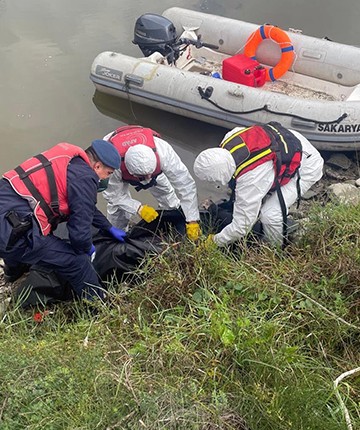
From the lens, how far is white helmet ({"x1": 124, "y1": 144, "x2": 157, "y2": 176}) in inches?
119

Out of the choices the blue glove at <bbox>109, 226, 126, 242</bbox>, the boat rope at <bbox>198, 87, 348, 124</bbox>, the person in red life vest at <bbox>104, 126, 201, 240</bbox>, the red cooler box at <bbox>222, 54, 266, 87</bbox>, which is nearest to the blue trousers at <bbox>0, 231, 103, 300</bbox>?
the blue glove at <bbox>109, 226, 126, 242</bbox>

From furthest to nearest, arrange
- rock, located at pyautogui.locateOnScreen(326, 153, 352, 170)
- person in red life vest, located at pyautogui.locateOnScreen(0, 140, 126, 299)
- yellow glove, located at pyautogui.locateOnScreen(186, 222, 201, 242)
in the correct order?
1. rock, located at pyautogui.locateOnScreen(326, 153, 352, 170)
2. yellow glove, located at pyautogui.locateOnScreen(186, 222, 201, 242)
3. person in red life vest, located at pyautogui.locateOnScreen(0, 140, 126, 299)

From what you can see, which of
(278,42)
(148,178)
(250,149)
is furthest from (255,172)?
(278,42)

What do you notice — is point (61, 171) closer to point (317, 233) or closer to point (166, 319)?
point (166, 319)

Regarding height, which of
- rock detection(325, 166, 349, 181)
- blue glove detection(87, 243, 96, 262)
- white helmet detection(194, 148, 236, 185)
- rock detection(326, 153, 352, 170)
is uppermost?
white helmet detection(194, 148, 236, 185)

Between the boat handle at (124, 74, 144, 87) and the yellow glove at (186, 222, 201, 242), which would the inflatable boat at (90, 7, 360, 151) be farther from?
the yellow glove at (186, 222, 201, 242)

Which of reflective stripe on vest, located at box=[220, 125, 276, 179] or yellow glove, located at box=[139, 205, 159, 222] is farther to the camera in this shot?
yellow glove, located at box=[139, 205, 159, 222]

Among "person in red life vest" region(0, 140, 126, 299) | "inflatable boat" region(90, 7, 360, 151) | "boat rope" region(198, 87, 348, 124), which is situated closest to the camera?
"person in red life vest" region(0, 140, 126, 299)

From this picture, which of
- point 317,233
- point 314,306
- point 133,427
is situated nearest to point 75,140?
point 317,233

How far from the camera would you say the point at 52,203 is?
103 inches

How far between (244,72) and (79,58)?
108 inches

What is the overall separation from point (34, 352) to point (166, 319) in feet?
2.04

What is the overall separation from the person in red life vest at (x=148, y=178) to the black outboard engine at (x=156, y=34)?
7.66ft

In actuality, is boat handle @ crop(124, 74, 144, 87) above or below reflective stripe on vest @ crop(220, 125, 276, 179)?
below
